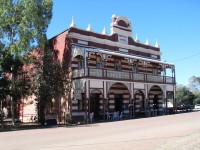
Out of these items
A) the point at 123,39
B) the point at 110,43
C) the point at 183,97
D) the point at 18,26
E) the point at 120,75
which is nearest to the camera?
the point at 18,26

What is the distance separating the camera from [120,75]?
1294 inches

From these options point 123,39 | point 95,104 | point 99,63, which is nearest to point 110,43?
point 123,39

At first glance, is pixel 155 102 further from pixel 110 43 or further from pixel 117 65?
pixel 110 43

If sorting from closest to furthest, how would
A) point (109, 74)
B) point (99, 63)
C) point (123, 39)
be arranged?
1. point (109, 74)
2. point (99, 63)
3. point (123, 39)

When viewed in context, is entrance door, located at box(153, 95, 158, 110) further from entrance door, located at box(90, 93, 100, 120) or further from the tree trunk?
the tree trunk

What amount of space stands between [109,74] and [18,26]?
404 inches

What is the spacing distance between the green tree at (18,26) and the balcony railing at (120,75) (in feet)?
16.8

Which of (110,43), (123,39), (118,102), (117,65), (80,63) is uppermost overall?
(123,39)

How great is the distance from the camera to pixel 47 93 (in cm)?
2781

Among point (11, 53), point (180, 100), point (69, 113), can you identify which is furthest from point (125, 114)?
point (180, 100)

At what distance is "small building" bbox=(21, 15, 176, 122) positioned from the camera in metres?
30.1

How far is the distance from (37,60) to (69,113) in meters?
6.05

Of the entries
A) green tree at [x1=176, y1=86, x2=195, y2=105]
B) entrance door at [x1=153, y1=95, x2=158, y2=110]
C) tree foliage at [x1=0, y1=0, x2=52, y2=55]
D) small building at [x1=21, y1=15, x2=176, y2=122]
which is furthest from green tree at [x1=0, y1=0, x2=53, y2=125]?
green tree at [x1=176, y1=86, x2=195, y2=105]

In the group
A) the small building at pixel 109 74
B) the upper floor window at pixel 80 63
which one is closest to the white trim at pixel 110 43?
the small building at pixel 109 74
